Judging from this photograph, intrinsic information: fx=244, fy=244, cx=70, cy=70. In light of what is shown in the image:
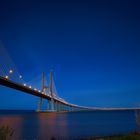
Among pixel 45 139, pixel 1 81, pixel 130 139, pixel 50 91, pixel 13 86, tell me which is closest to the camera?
A: pixel 130 139

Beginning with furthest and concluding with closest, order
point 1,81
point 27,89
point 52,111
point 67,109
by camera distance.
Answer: point 67,109 → point 52,111 → point 27,89 → point 1,81

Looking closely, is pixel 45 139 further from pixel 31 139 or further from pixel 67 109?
pixel 67 109

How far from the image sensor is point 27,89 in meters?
40.7

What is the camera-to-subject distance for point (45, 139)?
19234 mm

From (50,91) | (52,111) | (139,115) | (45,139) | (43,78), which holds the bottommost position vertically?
(45,139)

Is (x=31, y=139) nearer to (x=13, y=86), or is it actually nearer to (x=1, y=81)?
(x=1, y=81)

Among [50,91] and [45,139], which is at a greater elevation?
[50,91]

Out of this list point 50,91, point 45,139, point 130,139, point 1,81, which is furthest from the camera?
point 50,91

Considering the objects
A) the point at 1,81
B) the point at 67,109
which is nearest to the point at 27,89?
the point at 1,81

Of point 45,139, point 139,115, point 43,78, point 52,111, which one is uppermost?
point 43,78

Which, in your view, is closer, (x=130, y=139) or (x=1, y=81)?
(x=130, y=139)

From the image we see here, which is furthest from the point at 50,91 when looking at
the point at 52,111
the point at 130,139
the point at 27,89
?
the point at 130,139

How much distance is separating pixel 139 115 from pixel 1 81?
828 inches

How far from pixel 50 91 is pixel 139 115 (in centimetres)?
4664
